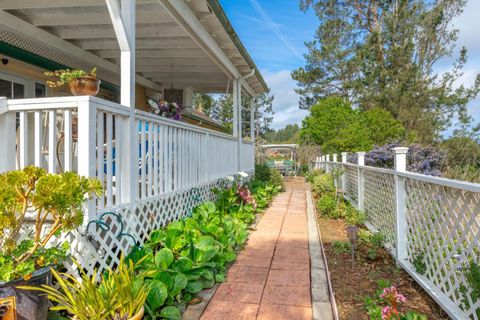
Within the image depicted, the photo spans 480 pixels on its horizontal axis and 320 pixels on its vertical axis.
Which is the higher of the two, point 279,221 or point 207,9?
point 207,9

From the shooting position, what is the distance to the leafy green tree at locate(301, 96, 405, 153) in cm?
1558

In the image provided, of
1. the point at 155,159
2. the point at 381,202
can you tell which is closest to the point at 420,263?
the point at 381,202

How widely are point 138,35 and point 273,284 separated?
172 inches

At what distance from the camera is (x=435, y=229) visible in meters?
2.98

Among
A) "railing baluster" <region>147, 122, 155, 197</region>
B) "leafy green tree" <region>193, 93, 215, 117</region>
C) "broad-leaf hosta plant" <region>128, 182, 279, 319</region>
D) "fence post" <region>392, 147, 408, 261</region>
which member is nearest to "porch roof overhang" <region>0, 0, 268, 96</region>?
"railing baluster" <region>147, 122, 155, 197</region>

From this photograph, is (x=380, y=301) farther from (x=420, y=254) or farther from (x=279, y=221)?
(x=279, y=221)

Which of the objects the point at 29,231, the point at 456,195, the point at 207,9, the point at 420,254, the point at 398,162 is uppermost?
the point at 207,9

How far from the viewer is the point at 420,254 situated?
3.24 metres

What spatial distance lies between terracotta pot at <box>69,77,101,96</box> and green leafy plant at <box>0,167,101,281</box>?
158 cm

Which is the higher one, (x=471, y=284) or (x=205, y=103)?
(x=205, y=103)

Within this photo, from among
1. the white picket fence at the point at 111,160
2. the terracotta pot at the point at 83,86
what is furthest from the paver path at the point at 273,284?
the terracotta pot at the point at 83,86

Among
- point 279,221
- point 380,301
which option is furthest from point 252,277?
point 279,221

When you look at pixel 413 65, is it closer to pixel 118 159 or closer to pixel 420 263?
pixel 420 263

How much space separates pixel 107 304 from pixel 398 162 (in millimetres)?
3200
